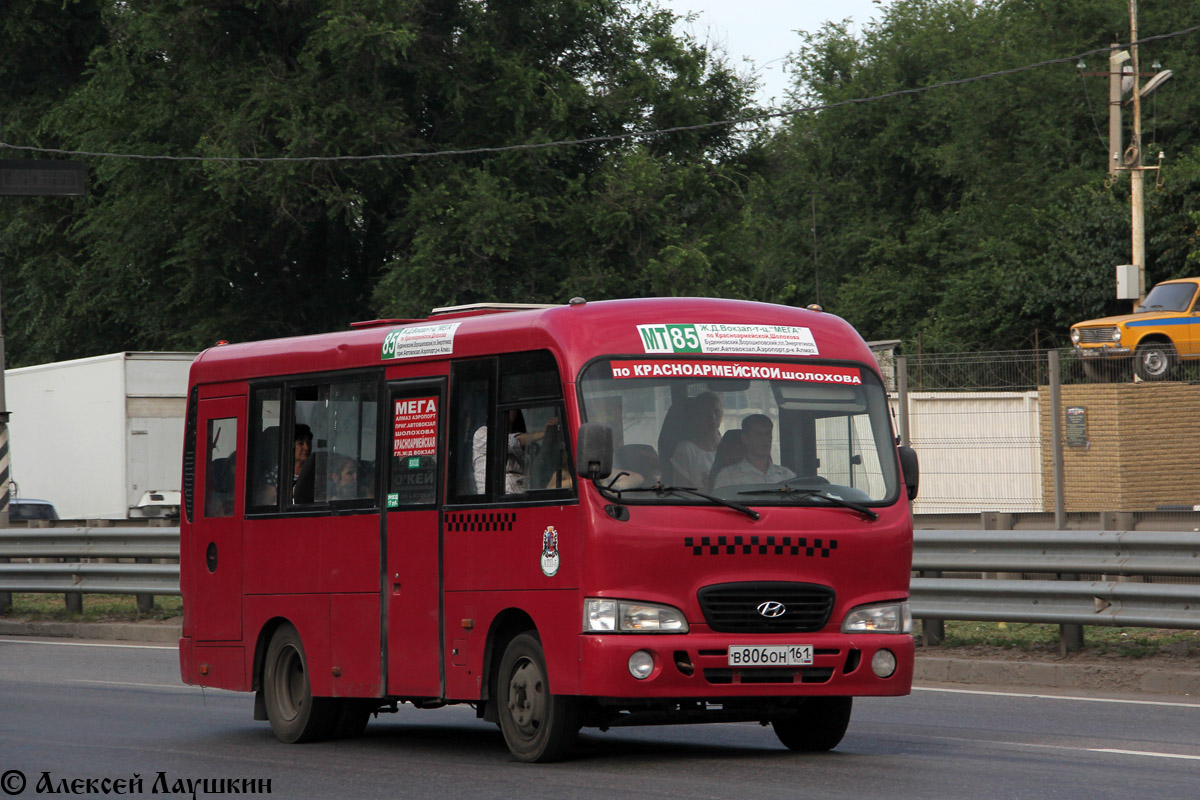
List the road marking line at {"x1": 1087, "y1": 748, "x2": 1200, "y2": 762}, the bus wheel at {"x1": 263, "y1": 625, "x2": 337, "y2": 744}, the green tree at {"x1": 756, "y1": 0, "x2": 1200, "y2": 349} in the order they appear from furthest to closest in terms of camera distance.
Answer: the green tree at {"x1": 756, "y1": 0, "x2": 1200, "y2": 349} → the bus wheel at {"x1": 263, "y1": 625, "x2": 337, "y2": 744} → the road marking line at {"x1": 1087, "y1": 748, "x2": 1200, "y2": 762}

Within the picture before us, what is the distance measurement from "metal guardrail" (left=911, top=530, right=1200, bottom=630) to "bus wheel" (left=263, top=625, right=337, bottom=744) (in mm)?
5237

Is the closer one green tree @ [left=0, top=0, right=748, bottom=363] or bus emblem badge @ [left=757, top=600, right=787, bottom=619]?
bus emblem badge @ [left=757, top=600, right=787, bottom=619]

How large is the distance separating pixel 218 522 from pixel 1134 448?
12648mm

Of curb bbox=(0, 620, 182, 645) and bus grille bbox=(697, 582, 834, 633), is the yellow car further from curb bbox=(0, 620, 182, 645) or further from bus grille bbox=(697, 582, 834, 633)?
bus grille bbox=(697, 582, 834, 633)

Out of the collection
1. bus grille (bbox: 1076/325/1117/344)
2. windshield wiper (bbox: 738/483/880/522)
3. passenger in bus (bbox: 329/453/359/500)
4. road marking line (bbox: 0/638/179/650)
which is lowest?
road marking line (bbox: 0/638/179/650)

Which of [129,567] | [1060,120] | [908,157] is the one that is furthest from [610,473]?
[908,157]

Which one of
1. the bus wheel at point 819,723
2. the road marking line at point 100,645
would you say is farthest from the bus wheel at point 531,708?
the road marking line at point 100,645

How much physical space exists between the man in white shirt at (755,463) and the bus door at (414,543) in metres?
1.81

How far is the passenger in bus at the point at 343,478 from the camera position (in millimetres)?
11062

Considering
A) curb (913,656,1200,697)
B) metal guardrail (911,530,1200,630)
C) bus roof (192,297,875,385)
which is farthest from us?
metal guardrail (911,530,1200,630)

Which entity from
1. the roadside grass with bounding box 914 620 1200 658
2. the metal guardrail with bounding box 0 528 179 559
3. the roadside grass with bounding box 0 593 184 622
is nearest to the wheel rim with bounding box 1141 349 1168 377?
the roadside grass with bounding box 914 620 1200 658

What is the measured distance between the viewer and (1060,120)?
57.6 m

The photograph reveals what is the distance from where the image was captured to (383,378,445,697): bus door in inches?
404

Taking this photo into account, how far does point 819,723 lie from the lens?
9930 millimetres
